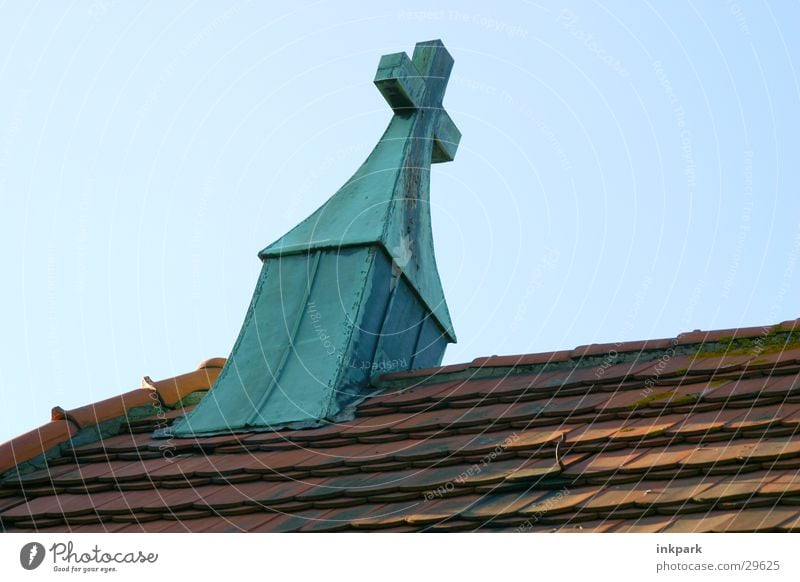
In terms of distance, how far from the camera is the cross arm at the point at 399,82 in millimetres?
6023

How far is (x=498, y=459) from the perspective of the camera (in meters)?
4.18

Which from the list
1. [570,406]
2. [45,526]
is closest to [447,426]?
[570,406]

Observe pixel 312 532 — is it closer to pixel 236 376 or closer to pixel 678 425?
pixel 678 425

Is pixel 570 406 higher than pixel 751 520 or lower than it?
higher

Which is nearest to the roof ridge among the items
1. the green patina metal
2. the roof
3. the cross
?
the roof

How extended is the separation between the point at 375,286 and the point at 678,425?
1.85m
